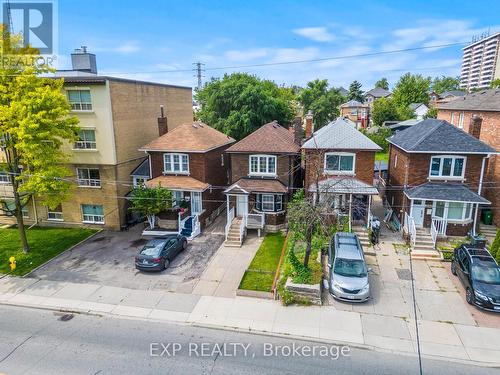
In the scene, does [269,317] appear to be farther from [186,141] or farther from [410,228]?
[186,141]

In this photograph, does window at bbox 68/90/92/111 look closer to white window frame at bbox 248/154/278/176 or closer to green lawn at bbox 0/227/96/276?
green lawn at bbox 0/227/96/276

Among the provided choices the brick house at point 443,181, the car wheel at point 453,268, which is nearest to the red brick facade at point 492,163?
the brick house at point 443,181

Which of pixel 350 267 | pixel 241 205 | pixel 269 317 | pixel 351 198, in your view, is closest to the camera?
pixel 269 317

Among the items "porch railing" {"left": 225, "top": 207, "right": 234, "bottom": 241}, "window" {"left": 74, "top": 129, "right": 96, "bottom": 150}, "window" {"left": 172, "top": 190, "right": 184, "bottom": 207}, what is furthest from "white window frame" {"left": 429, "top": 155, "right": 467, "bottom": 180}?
"window" {"left": 74, "top": 129, "right": 96, "bottom": 150}

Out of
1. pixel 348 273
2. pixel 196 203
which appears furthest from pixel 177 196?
pixel 348 273

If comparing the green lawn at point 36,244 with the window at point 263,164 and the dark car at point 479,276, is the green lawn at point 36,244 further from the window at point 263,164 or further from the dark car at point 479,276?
the dark car at point 479,276

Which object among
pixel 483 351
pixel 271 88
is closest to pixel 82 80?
pixel 483 351
